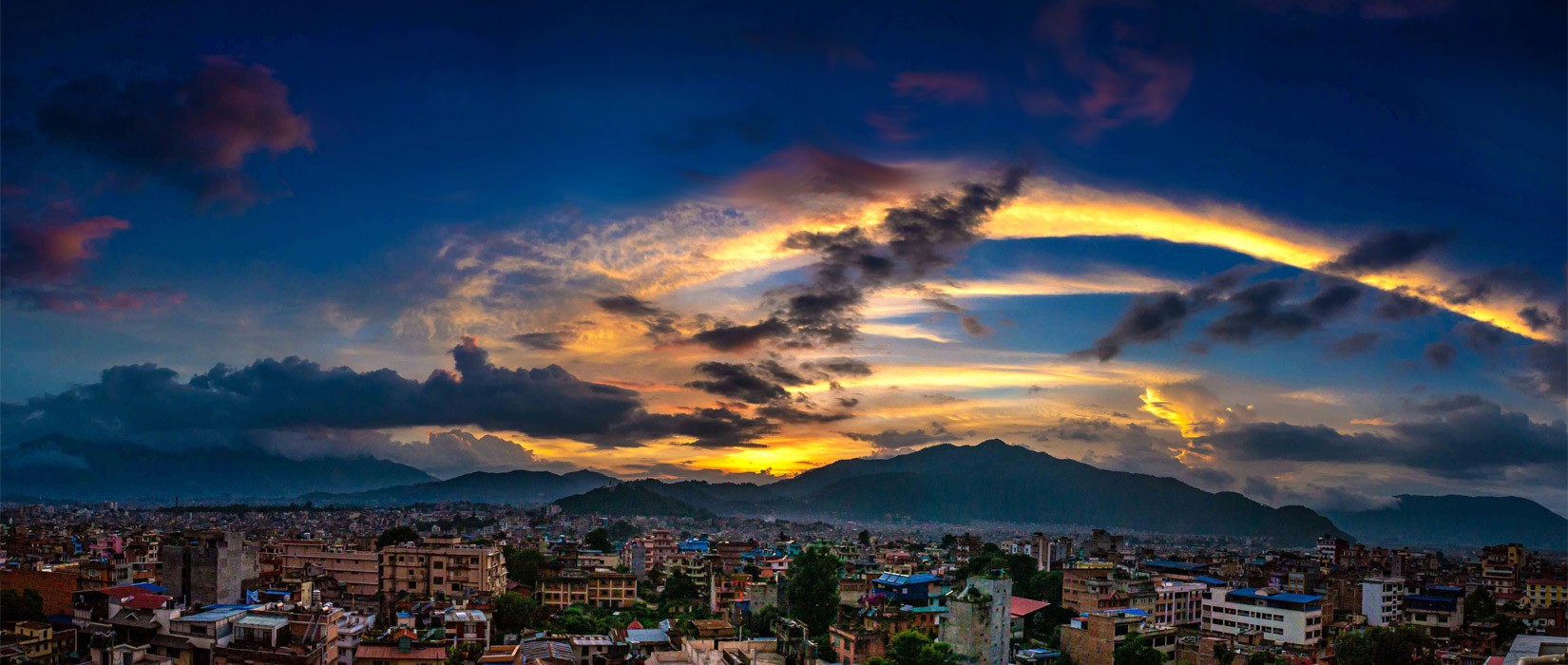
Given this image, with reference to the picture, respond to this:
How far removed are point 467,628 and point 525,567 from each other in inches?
676

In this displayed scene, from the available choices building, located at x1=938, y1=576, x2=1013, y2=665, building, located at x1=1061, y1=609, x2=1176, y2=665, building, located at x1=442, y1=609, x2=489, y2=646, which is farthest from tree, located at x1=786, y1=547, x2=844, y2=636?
building, located at x1=442, y1=609, x2=489, y2=646

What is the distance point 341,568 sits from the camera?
1628 inches

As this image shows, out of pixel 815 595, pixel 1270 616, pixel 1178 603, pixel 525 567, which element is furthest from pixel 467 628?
pixel 1270 616

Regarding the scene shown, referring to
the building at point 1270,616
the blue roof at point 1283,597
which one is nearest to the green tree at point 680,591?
the building at point 1270,616

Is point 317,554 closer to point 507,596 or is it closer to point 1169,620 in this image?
point 507,596

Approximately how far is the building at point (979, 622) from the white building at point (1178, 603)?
1173 centimetres

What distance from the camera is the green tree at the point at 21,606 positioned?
29.0 metres

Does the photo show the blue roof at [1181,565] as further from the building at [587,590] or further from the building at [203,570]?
the building at [203,570]

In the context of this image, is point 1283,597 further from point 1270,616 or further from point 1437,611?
point 1437,611

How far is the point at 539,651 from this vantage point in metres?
28.7

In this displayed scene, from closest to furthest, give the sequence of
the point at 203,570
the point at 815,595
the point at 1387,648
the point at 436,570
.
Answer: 1. the point at 1387,648
2. the point at 203,570
3. the point at 815,595
4. the point at 436,570

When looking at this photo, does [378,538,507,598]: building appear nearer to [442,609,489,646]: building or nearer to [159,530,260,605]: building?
[159,530,260,605]: building

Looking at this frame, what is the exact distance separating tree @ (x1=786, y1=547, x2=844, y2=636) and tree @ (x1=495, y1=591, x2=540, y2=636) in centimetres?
964

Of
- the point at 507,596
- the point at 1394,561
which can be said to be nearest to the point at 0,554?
the point at 507,596
